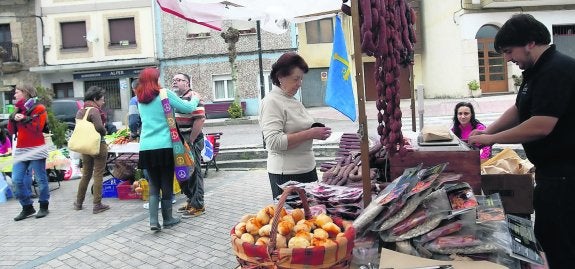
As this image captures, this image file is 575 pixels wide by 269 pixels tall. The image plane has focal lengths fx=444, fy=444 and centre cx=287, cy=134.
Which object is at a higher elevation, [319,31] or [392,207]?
[319,31]

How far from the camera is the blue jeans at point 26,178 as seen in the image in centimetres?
598

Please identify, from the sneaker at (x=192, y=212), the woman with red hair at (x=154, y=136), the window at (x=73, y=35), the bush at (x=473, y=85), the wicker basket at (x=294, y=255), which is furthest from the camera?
the window at (x=73, y=35)

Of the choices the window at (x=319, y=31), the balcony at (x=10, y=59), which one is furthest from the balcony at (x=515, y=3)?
the balcony at (x=10, y=59)

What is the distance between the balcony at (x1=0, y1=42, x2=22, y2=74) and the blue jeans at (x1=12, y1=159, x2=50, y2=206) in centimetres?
2227

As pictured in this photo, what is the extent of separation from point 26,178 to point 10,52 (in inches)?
895

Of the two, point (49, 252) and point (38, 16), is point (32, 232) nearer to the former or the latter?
point (49, 252)

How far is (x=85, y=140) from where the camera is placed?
239 inches

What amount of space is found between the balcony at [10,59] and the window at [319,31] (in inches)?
642

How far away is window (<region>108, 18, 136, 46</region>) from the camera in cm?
2469

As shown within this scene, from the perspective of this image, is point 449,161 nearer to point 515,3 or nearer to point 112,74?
point 515,3

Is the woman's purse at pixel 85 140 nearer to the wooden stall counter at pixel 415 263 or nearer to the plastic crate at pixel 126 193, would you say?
the plastic crate at pixel 126 193

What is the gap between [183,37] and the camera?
24.1m

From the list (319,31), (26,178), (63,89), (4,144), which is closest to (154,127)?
(26,178)

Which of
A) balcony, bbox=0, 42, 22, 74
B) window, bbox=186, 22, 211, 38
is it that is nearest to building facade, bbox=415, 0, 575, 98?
window, bbox=186, 22, 211, 38
